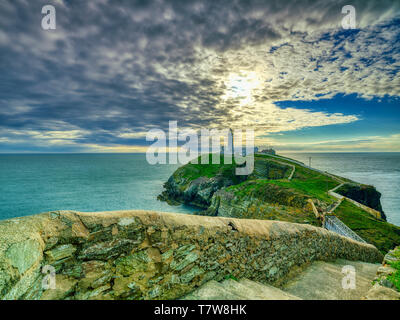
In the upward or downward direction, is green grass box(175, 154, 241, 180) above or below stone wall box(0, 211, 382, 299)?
below

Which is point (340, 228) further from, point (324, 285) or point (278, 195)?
point (324, 285)

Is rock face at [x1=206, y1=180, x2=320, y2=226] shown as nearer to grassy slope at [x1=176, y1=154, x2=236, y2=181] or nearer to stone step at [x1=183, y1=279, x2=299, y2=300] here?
grassy slope at [x1=176, y1=154, x2=236, y2=181]

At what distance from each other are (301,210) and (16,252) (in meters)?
26.5

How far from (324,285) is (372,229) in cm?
1755

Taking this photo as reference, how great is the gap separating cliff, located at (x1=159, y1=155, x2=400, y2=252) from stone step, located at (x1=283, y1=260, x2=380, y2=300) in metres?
13.7

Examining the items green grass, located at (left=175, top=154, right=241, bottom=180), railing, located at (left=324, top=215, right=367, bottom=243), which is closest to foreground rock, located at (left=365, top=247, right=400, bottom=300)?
railing, located at (left=324, top=215, right=367, bottom=243)

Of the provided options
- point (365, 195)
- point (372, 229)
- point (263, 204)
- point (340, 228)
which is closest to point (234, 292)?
point (340, 228)

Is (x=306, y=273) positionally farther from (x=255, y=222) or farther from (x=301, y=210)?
(x=301, y=210)

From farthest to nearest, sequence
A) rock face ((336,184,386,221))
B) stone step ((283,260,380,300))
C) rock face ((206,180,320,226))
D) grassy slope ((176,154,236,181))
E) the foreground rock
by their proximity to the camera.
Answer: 1. grassy slope ((176,154,236,181))
2. rock face ((336,184,386,221))
3. rock face ((206,180,320,226))
4. stone step ((283,260,380,300))
5. the foreground rock

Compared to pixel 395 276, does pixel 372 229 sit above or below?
below

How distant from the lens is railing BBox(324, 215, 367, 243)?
569 inches

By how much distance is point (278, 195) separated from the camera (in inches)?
1099
